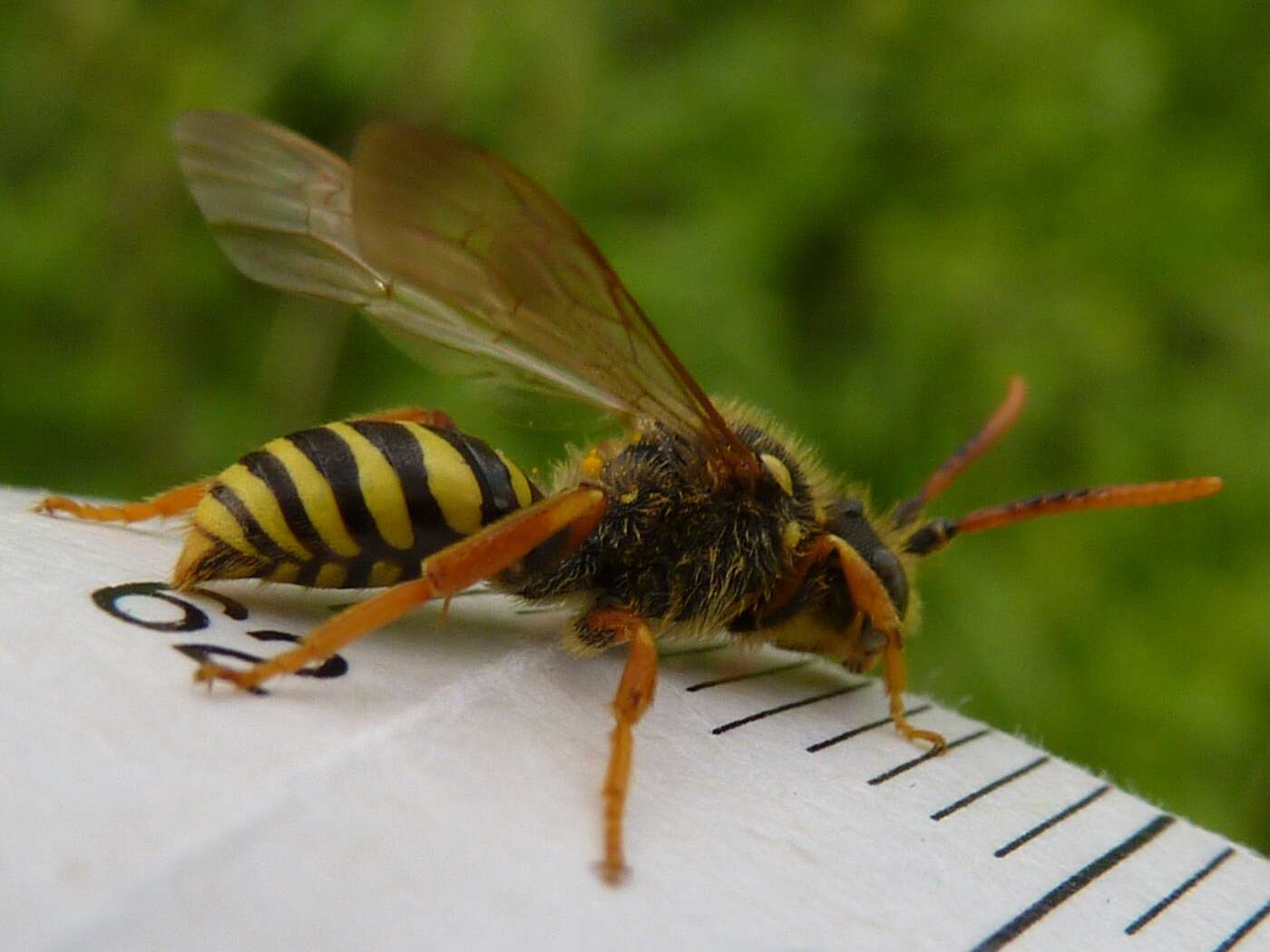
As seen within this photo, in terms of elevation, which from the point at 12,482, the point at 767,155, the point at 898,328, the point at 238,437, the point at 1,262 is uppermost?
the point at 767,155

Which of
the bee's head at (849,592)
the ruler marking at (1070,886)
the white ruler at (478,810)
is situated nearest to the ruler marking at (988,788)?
the white ruler at (478,810)

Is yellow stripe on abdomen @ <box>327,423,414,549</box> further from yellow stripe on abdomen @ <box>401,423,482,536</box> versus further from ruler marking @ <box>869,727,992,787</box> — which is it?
ruler marking @ <box>869,727,992,787</box>

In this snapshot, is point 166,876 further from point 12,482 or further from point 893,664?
point 12,482

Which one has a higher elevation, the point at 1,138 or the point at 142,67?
the point at 142,67

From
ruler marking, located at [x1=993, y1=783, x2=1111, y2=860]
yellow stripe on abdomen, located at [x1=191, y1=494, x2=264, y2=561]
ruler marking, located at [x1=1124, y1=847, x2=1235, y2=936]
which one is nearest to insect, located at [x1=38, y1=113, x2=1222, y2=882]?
yellow stripe on abdomen, located at [x1=191, y1=494, x2=264, y2=561]

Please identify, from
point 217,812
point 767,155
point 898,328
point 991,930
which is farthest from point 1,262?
point 991,930

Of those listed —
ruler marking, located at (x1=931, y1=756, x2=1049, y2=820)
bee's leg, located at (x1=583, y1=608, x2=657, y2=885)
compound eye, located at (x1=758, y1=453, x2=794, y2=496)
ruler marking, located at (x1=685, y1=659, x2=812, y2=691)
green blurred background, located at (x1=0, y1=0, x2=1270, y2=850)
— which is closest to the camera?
bee's leg, located at (x1=583, y1=608, x2=657, y2=885)
